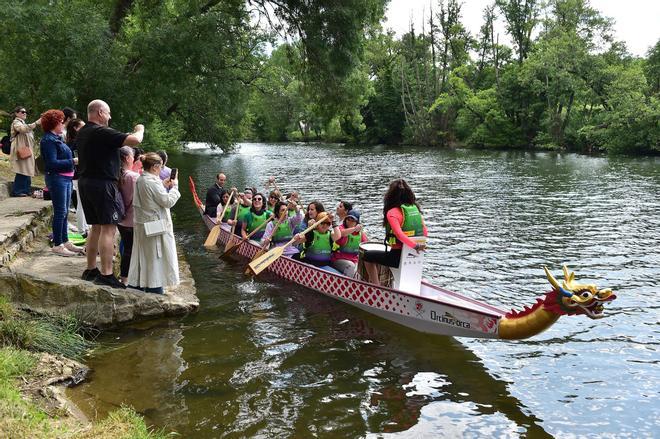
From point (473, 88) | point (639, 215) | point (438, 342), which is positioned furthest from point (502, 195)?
point (473, 88)

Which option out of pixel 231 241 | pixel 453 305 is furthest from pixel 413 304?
pixel 231 241

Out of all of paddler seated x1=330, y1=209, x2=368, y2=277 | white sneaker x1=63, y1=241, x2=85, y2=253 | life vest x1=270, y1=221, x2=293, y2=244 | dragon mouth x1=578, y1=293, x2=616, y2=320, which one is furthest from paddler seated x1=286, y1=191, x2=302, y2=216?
dragon mouth x1=578, y1=293, x2=616, y2=320

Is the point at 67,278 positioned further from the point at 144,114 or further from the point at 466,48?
the point at 466,48

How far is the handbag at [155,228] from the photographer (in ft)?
21.6

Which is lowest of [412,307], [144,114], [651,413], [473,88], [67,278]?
[651,413]

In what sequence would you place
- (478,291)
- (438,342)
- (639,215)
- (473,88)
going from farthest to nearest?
(473,88), (639,215), (478,291), (438,342)

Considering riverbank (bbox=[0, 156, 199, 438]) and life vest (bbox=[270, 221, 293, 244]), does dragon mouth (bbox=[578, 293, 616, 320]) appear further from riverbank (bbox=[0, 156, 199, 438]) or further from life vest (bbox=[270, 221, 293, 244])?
life vest (bbox=[270, 221, 293, 244])

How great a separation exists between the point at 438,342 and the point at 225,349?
2.72 meters

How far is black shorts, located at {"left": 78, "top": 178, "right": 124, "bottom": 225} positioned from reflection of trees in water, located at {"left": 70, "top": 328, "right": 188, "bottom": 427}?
153cm

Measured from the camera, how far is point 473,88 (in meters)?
59.5

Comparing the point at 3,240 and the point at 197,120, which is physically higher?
the point at 197,120

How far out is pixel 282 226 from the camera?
35.1 feet

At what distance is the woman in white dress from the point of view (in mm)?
6512

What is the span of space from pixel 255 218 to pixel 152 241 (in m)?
5.06
